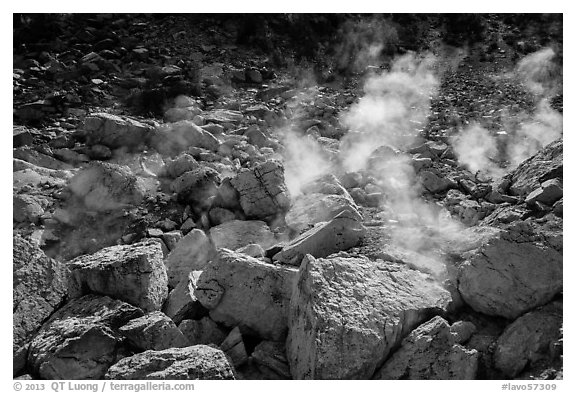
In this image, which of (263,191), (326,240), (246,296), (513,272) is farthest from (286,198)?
(513,272)

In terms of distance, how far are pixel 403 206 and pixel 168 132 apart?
3.22 meters

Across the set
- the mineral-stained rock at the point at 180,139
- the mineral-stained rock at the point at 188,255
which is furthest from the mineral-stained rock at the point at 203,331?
the mineral-stained rock at the point at 180,139

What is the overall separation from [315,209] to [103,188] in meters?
2.32

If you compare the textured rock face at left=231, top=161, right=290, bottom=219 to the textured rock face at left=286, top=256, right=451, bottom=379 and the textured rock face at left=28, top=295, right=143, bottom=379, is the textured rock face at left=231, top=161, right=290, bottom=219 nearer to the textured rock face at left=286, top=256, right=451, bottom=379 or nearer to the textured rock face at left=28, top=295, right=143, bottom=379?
the textured rock face at left=286, top=256, right=451, bottom=379

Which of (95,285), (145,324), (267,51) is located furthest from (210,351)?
(267,51)

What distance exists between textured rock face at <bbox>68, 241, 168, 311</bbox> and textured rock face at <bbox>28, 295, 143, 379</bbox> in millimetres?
129

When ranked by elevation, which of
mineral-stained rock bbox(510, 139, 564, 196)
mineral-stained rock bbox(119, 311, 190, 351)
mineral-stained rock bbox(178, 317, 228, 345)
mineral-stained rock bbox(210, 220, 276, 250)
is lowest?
mineral-stained rock bbox(178, 317, 228, 345)

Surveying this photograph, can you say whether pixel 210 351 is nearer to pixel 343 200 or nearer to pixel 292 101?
pixel 343 200

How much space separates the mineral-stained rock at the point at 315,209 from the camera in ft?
18.1

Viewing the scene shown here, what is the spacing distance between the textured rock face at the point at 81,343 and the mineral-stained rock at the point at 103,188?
189 centimetres

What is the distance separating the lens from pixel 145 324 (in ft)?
13.5

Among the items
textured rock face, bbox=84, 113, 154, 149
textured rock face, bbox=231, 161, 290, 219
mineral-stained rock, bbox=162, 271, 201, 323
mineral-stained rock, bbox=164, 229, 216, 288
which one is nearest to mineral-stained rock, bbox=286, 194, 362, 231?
textured rock face, bbox=231, 161, 290, 219

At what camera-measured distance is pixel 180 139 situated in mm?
7211

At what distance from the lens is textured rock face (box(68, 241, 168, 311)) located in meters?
4.40
